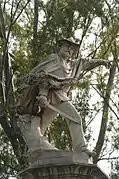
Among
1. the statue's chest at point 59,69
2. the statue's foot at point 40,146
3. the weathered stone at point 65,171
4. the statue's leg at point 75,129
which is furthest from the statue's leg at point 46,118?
the weathered stone at point 65,171

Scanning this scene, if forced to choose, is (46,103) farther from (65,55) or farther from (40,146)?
(65,55)

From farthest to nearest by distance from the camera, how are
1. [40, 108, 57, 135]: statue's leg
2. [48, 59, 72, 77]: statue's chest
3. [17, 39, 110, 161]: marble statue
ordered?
[48, 59, 72, 77]: statue's chest
[40, 108, 57, 135]: statue's leg
[17, 39, 110, 161]: marble statue

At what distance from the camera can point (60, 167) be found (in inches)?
274

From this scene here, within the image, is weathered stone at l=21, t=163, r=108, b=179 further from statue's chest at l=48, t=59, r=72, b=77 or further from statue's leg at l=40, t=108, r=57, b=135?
statue's chest at l=48, t=59, r=72, b=77

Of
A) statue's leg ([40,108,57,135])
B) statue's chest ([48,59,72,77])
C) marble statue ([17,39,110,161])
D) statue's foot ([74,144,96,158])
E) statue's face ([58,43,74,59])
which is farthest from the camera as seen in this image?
statue's face ([58,43,74,59])

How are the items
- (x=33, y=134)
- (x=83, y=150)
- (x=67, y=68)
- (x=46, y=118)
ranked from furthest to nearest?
(x=67, y=68), (x=46, y=118), (x=33, y=134), (x=83, y=150)

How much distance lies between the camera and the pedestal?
6.96 meters

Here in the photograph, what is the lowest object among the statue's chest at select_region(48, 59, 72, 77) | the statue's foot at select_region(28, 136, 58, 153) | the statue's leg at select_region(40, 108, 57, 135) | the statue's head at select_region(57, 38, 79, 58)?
the statue's foot at select_region(28, 136, 58, 153)

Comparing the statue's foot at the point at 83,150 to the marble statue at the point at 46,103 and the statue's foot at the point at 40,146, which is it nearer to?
the marble statue at the point at 46,103

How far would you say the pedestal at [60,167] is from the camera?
696 centimetres

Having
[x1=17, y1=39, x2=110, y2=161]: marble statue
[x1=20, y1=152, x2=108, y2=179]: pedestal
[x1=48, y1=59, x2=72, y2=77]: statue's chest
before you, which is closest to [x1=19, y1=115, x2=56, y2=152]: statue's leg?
[x1=17, y1=39, x2=110, y2=161]: marble statue

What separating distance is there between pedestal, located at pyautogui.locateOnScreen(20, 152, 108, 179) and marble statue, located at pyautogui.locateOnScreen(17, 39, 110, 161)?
22 centimetres

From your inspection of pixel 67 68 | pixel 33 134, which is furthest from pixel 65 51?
pixel 33 134

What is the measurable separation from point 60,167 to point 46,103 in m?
0.99
